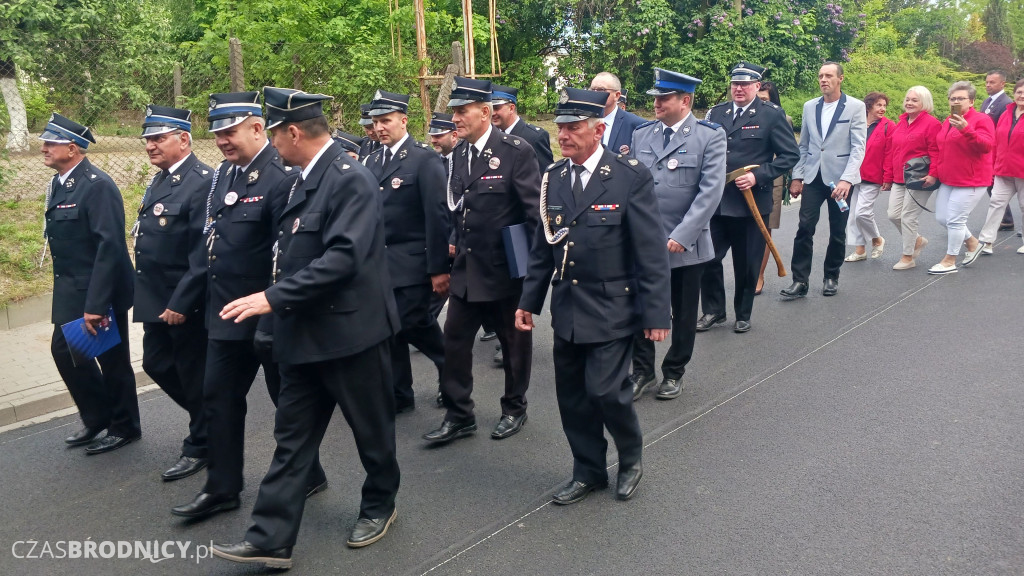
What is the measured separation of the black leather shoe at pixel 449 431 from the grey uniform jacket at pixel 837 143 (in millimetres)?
4481

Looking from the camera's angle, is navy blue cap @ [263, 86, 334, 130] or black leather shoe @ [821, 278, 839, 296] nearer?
navy blue cap @ [263, 86, 334, 130]

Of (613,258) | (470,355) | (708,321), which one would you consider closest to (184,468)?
(470,355)

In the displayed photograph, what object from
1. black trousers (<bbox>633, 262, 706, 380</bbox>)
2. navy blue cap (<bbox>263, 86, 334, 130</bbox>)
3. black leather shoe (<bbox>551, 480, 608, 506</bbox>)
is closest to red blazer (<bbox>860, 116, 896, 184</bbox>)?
black trousers (<bbox>633, 262, 706, 380</bbox>)

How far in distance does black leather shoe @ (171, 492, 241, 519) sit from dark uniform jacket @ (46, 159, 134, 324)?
1380mm

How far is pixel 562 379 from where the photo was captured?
4.74m

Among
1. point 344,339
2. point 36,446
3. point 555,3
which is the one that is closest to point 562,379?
point 344,339

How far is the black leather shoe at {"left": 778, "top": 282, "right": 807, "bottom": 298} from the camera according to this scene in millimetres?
8773

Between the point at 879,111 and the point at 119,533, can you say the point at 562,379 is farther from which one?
the point at 879,111

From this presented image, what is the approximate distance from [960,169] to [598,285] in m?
6.57

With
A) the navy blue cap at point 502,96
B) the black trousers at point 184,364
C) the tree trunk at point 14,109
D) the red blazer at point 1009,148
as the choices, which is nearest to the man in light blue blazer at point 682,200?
the navy blue cap at point 502,96

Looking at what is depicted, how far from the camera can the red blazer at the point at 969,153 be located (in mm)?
9414

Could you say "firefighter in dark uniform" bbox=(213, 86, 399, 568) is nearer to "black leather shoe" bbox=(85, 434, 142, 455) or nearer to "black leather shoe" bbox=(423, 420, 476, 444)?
"black leather shoe" bbox=(423, 420, 476, 444)

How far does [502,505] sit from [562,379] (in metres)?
0.69

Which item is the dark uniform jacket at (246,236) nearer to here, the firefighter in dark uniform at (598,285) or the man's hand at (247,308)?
the man's hand at (247,308)
